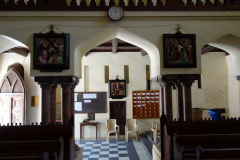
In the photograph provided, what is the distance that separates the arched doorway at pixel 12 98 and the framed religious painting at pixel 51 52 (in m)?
4.60

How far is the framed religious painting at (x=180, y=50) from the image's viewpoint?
5.07 m

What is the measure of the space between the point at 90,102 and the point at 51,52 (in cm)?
526

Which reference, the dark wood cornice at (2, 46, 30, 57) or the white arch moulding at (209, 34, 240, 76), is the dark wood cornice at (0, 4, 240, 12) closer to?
the white arch moulding at (209, 34, 240, 76)

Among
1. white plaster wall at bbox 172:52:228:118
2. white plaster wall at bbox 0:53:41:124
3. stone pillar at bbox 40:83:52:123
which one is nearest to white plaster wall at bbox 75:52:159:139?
white plaster wall at bbox 0:53:41:124

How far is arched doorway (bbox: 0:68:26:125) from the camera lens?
871cm

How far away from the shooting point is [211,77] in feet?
33.2

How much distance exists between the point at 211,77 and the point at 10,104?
977cm

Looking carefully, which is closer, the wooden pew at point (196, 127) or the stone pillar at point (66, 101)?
the wooden pew at point (196, 127)

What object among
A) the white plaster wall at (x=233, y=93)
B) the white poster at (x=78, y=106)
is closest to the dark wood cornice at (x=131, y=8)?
the white plaster wall at (x=233, y=93)

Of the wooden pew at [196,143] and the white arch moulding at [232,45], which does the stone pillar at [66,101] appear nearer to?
the wooden pew at [196,143]

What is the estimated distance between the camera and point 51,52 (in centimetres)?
495

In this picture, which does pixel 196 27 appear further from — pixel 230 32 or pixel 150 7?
pixel 150 7

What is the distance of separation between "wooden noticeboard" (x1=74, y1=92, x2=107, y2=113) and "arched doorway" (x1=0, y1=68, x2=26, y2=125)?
95.7 inches

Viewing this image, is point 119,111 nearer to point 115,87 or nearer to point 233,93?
point 115,87
